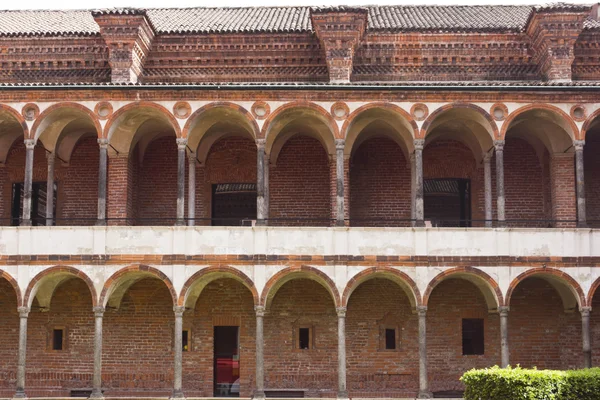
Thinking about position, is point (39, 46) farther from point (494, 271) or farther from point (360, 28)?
point (494, 271)

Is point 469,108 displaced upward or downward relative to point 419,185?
Answer: upward

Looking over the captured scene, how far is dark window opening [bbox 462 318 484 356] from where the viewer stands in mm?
22141

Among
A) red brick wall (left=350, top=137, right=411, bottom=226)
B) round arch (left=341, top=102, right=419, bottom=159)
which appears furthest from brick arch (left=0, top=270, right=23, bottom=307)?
red brick wall (left=350, top=137, right=411, bottom=226)

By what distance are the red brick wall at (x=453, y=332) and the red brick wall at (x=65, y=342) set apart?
30.1 ft

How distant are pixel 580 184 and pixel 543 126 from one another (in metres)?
2.30

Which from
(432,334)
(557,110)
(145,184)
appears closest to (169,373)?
(145,184)

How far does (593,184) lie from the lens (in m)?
22.6

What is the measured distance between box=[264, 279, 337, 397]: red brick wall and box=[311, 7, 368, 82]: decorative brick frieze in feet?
19.3

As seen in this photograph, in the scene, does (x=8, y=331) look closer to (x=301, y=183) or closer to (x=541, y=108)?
(x=301, y=183)

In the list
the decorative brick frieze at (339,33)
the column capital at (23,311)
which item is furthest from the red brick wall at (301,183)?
the column capital at (23,311)

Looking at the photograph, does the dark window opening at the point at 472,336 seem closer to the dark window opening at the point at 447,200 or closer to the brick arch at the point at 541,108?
the dark window opening at the point at 447,200

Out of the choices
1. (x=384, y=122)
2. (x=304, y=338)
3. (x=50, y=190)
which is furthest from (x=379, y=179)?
→ (x=50, y=190)

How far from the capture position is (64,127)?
21844 millimetres

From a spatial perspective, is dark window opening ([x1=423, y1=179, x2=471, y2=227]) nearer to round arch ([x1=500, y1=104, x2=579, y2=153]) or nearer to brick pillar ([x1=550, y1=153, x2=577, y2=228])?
round arch ([x1=500, y1=104, x2=579, y2=153])
